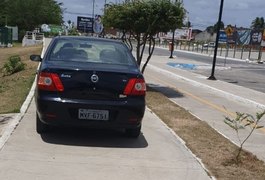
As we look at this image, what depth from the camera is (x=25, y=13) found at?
282ft

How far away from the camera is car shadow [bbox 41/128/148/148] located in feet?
25.2

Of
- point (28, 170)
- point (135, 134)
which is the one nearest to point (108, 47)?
point (135, 134)

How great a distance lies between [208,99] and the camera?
14.8 meters

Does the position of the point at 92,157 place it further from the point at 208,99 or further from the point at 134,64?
the point at 208,99

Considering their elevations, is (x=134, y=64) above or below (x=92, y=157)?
above

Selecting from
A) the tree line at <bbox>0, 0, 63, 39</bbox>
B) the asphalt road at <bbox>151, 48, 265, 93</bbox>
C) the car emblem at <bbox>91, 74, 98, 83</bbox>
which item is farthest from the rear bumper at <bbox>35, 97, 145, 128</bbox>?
the tree line at <bbox>0, 0, 63, 39</bbox>

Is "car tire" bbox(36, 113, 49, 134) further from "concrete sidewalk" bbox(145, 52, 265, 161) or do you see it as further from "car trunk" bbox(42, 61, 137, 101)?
"concrete sidewalk" bbox(145, 52, 265, 161)

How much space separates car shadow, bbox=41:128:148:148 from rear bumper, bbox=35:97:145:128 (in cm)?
31

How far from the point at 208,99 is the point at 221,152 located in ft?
23.6

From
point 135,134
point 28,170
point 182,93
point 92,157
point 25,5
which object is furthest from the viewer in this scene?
point 25,5

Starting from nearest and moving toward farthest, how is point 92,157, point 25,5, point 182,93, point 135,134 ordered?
1. point 92,157
2. point 135,134
3. point 182,93
4. point 25,5

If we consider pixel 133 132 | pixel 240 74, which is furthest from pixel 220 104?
pixel 240 74

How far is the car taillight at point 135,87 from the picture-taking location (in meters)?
7.57

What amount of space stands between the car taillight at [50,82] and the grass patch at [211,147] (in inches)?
86.5
